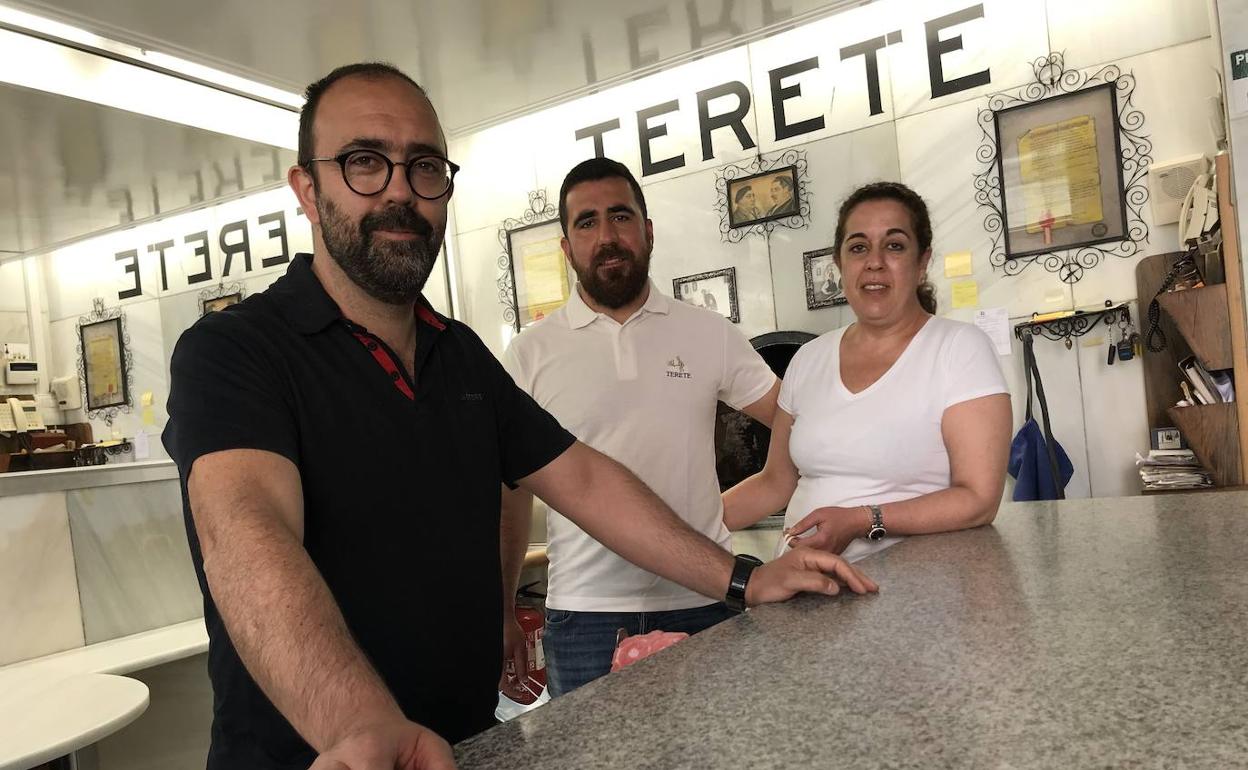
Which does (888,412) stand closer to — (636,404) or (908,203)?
(908,203)

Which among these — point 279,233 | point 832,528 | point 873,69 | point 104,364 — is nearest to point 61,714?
point 832,528

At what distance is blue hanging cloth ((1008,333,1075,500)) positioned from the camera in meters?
3.83

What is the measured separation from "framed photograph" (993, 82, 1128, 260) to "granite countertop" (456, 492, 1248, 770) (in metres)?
3.07

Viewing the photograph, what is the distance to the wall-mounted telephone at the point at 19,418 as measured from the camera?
7205mm

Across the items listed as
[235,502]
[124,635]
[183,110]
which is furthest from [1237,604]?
[183,110]

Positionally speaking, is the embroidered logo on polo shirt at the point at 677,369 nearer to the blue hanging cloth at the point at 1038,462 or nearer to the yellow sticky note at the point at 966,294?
the blue hanging cloth at the point at 1038,462

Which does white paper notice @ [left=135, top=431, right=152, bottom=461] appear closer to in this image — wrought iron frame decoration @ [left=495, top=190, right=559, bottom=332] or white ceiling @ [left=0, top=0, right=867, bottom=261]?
white ceiling @ [left=0, top=0, right=867, bottom=261]

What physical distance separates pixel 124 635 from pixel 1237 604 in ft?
12.1

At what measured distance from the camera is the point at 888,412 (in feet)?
5.58

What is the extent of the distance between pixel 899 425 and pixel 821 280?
9.82 feet

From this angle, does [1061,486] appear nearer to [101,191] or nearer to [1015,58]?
[1015,58]

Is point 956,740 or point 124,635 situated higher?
point 956,740

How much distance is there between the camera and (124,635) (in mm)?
3434

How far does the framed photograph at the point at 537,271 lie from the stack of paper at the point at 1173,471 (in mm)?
3192
